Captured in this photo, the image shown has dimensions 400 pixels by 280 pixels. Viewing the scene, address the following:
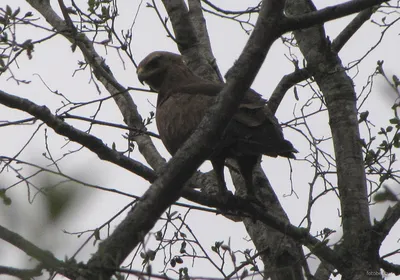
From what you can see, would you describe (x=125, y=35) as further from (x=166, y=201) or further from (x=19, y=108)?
(x=166, y=201)

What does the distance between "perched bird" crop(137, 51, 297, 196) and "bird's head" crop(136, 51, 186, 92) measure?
26cm

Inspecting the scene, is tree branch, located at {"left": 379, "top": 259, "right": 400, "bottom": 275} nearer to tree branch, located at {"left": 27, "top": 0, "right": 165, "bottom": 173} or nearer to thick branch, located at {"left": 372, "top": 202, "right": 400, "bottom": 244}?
thick branch, located at {"left": 372, "top": 202, "right": 400, "bottom": 244}

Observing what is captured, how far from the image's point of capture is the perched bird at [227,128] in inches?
154

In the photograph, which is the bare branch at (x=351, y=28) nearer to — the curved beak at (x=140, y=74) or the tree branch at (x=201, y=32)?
the tree branch at (x=201, y=32)

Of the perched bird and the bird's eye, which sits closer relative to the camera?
the perched bird

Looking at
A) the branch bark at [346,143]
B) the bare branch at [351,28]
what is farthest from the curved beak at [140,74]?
the bare branch at [351,28]

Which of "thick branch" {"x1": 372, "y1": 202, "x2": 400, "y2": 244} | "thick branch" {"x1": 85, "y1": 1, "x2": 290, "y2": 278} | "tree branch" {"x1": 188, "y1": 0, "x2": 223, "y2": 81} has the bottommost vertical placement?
"thick branch" {"x1": 85, "y1": 1, "x2": 290, "y2": 278}

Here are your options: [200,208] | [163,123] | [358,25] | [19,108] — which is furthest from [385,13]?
[19,108]

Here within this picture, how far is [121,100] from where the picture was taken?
5.41 metres

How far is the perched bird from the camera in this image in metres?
3.92

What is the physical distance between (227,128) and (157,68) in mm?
1866

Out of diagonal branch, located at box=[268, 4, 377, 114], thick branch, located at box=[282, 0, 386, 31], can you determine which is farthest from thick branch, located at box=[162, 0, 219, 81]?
thick branch, located at box=[282, 0, 386, 31]

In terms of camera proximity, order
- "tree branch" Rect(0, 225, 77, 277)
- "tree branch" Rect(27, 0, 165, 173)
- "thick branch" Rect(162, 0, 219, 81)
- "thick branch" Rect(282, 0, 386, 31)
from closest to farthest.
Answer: "tree branch" Rect(0, 225, 77, 277) → "thick branch" Rect(282, 0, 386, 31) → "tree branch" Rect(27, 0, 165, 173) → "thick branch" Rect(162, 0, 219, 81)

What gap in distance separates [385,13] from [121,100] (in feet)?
8.00
